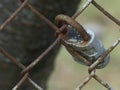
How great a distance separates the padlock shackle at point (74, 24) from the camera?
1364 mm

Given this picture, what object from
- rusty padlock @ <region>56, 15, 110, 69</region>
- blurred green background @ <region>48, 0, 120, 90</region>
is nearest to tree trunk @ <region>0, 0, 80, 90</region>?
rusty padlock @ <region>56, 15, 110, 69</region>

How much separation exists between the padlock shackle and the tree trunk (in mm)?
528

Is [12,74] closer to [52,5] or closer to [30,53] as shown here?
[30,53]

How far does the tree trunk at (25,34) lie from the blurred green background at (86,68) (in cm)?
144

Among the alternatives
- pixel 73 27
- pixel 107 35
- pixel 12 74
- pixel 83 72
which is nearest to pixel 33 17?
pixel 12 74

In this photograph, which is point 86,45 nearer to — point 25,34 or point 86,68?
point 25,34

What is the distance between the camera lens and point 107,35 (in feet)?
13.7

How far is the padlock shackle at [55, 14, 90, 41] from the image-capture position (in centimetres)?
136

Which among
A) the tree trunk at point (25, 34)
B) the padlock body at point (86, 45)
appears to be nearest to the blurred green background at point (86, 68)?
the tree trunk at point (25, 34)

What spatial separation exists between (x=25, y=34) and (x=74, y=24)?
25.7 inches

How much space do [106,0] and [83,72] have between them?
0.87m

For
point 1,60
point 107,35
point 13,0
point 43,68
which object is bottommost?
point 107,35

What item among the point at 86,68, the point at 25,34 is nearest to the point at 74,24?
the point at 25,34

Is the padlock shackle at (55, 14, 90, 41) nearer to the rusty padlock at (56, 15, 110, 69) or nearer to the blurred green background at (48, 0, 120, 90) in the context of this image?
the rusty padlock at (56, 15, 110, 69)
